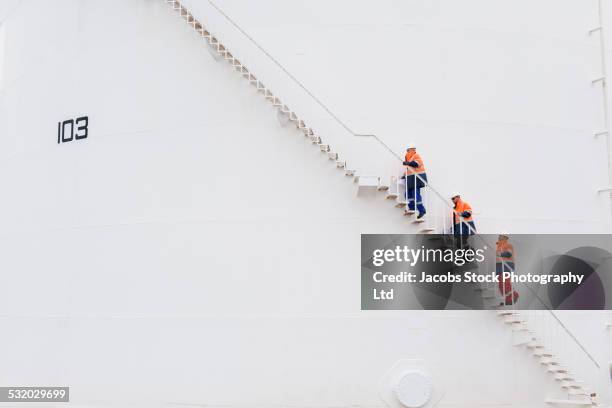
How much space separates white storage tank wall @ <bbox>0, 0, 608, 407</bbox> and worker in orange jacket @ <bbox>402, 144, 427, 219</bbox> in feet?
1.52

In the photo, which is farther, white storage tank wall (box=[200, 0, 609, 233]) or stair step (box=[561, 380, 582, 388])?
white storage tank wall (box=[200, 0, 609, 233])

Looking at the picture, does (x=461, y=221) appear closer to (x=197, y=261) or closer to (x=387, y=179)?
(x=387, y=179)

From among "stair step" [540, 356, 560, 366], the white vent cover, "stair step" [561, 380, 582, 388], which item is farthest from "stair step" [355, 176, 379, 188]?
"stair step" [561, 380, 582, 388]

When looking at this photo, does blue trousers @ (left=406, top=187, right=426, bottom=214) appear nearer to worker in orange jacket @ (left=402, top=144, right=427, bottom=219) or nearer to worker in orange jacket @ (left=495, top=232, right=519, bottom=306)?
worker in orange jacket @ (left=402, top=144, right=427, bottom=219)

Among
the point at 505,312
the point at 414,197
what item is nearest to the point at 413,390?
the point at 505,312

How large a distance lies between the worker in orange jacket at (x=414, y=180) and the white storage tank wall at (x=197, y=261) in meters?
0.46

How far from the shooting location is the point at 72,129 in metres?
16.8

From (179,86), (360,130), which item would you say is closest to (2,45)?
(179,86)

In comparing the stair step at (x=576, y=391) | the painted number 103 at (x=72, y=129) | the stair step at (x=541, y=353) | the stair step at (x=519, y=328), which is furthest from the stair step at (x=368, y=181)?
the painted number 103 at (x=72, y=129)

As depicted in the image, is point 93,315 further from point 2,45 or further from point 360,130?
point 2,45

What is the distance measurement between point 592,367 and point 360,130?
21.7ft

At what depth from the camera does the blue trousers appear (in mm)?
13906

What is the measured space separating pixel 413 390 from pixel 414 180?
3.96 meters

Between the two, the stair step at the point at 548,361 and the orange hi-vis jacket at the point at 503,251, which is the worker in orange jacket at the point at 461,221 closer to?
the orange hi-vis jacket at the point at 503,251
